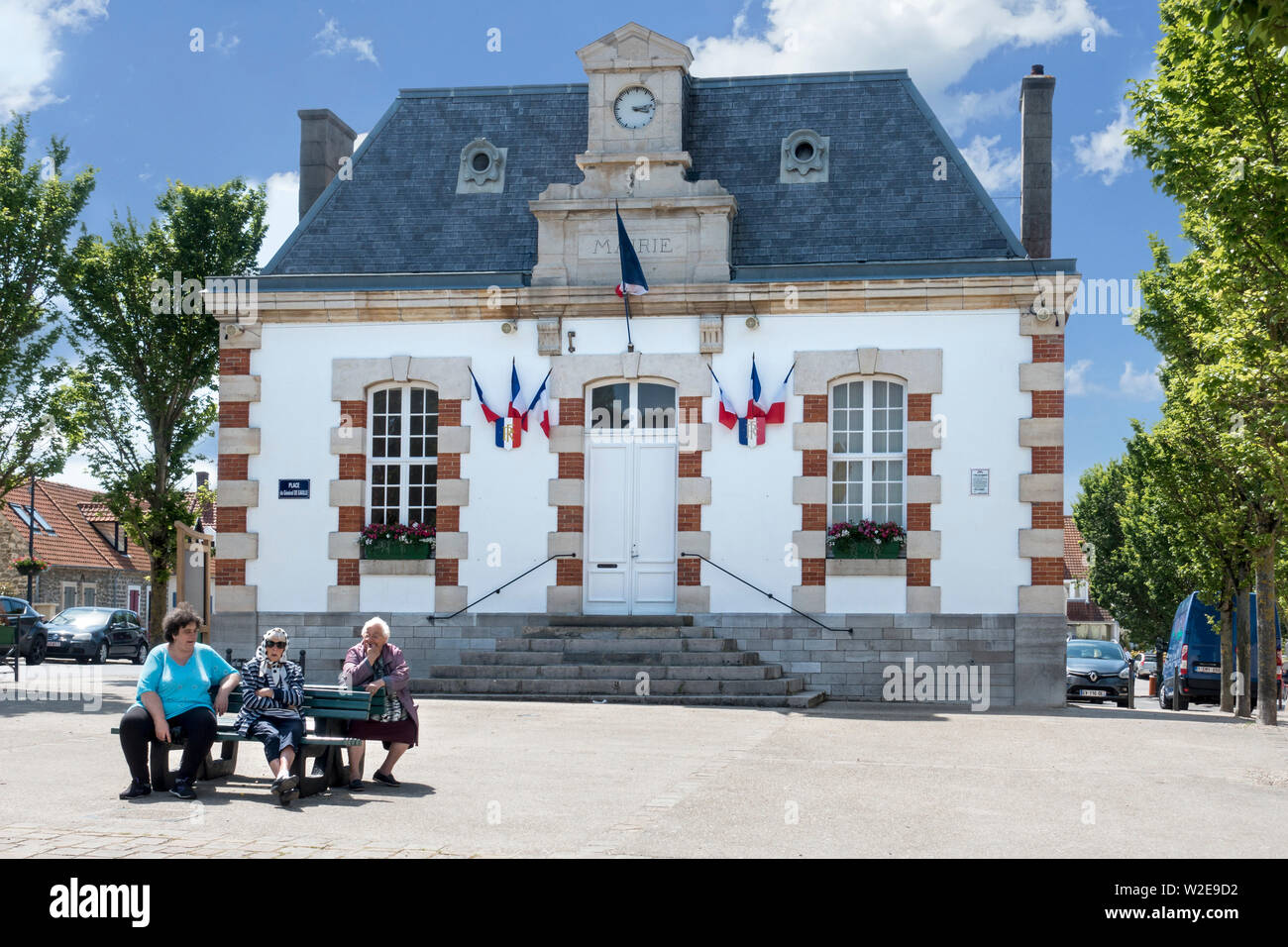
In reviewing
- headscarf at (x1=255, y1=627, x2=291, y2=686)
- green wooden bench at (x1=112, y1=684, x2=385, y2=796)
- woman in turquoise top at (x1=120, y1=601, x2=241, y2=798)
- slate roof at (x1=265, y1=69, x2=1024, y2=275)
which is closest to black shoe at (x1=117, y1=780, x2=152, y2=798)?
woman in turquoise top at (x1=120, y1=601, x2=241, y2=798)

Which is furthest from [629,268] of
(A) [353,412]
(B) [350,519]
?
(B) [350,519]

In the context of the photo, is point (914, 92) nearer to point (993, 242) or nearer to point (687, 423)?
point (993, 242)

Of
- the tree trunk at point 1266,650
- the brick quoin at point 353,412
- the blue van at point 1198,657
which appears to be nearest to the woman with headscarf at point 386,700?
the brick quoin at point 353,412

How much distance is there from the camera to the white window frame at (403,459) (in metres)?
20.3

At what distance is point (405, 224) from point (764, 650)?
8.30 metres

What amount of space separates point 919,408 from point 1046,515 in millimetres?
2175

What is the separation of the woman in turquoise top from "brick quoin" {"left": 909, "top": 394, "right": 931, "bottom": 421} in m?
11.4

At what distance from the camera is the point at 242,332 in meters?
20.7

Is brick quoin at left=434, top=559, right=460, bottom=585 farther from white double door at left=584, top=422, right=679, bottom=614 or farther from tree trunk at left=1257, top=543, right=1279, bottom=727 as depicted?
tree trunk at left=1257, top=543, right=1279, bottom=727

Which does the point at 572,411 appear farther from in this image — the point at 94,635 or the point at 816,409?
the point at 94,635

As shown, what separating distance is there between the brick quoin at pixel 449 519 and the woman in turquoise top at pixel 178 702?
32.9ft

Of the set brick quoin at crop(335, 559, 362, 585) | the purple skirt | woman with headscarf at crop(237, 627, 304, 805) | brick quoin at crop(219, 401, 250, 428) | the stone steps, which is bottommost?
the stone steps

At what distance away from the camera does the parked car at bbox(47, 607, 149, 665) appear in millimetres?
32406

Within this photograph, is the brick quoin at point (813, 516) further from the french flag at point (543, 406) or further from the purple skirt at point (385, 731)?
the purple skirt at point (385, 731)
